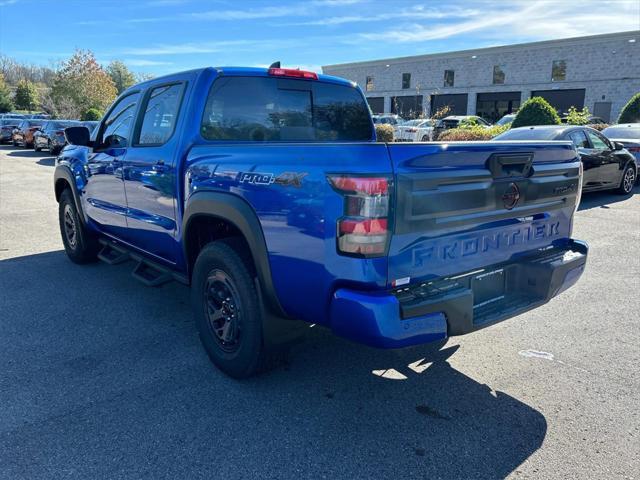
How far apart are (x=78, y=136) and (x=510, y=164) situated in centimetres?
420

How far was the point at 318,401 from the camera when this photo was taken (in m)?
3.15

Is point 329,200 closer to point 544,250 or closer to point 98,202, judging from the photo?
point 544,250

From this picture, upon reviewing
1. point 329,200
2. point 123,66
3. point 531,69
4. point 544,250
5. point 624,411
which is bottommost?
point 624,411

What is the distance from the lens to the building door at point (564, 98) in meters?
42.4

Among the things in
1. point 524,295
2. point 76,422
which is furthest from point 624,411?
point 76,422

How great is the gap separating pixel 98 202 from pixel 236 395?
2.93 m

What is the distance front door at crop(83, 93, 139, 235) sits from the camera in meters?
4.60

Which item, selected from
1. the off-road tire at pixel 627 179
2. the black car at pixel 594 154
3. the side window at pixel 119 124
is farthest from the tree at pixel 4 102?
the off-road tire at pixel 627 179

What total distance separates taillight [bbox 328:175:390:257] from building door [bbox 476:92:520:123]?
48027 millimetres

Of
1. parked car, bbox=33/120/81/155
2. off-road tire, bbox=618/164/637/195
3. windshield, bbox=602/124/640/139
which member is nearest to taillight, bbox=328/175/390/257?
off-road tire, bbox=618/164/637/195

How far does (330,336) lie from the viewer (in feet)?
13.5

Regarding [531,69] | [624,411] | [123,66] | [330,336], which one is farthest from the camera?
[123,66]

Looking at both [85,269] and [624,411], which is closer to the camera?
[624,411]

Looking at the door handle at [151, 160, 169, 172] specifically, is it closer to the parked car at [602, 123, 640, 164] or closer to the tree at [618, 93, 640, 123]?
the parked car at [602, 123, 640, 164]
